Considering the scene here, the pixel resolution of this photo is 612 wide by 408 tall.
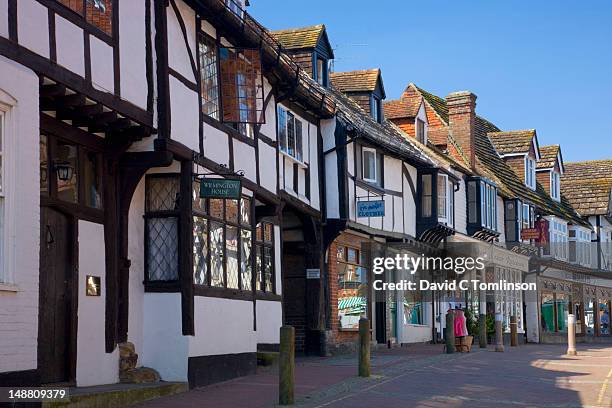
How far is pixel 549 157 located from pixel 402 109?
17147 millimetres

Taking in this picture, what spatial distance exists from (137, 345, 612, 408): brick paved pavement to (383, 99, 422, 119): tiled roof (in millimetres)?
13273

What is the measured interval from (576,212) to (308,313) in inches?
1252

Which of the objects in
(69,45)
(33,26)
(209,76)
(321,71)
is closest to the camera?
(33,26)

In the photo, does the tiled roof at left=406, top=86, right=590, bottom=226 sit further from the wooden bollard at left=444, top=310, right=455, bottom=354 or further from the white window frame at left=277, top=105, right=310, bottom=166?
the white window frame at left=277, top=105, right=310, bottom=166

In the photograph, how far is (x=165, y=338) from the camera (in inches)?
605

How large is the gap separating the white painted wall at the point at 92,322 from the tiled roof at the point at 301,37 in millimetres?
14017

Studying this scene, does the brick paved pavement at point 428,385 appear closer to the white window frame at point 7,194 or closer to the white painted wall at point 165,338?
the white painted wall at point 165,338

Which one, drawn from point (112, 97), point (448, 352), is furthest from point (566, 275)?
point (112, 97)

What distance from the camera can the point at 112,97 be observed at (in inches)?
518

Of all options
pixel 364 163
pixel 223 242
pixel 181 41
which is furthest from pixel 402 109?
pixel 181 41

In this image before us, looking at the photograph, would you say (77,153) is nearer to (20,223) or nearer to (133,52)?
(133,52)

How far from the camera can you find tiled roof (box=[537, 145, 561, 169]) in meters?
49.6

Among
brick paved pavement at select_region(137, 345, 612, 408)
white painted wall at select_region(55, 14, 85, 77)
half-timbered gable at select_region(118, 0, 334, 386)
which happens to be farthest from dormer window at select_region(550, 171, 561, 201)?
white painted wall at select_region(55, 14, 85, 77)

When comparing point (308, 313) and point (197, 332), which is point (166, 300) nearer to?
point (197, 332)
